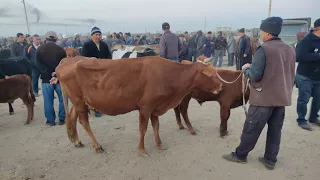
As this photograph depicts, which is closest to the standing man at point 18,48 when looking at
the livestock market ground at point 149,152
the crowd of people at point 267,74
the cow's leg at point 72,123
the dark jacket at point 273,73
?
the crowd of people at point 267,74

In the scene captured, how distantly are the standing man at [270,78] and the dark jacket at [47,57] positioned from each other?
3943 mm

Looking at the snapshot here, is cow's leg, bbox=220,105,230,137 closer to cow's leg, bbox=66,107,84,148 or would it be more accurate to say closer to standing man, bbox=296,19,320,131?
standing man, bbox=296,19,320,131

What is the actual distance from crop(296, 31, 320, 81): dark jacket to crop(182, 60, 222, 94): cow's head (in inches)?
73.4

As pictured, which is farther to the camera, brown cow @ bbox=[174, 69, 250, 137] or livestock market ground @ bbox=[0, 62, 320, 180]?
brown cow @ bbox=[174, 69, 250, 137]

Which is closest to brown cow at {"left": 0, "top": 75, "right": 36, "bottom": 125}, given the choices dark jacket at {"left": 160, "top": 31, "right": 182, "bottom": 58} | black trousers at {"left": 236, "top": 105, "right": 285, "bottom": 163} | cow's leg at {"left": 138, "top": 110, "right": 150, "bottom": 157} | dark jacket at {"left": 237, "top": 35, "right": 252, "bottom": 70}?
cow's leg at {"left": 138, "top": 110, "right": 150, "bottom": 157}

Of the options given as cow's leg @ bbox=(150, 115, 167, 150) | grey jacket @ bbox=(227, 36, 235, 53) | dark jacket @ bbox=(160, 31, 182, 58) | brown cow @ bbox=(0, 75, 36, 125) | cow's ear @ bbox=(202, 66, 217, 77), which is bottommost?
cow's leg @ bbox=(150, 115, 167, 150)

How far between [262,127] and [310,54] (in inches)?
83.0

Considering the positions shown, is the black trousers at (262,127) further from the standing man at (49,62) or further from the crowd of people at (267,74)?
the standing man at (49,62)

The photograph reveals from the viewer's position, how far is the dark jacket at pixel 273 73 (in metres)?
3.28

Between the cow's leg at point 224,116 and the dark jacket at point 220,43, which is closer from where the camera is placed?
the cow's leg at point 224,116

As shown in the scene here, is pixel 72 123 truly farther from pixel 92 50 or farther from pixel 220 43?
pixel 220 43

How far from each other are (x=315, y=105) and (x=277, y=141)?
2.19 meters

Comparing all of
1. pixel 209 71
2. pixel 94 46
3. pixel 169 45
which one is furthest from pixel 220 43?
pixel 209 71

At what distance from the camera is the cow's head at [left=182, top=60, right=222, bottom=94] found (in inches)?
163
